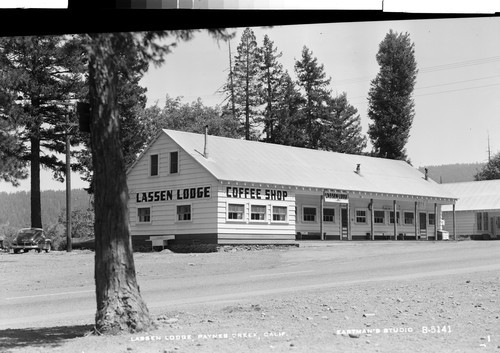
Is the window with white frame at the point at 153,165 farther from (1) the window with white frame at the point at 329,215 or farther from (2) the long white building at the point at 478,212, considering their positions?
(2) the long white building at the point at 478,212

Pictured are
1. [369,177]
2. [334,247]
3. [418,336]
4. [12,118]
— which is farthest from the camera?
[369,177]

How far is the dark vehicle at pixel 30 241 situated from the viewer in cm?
959

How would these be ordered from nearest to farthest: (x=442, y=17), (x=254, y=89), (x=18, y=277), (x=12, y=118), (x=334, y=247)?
1. (x=442, y=17)
2. (x=12, y=118)
3. (x=254, y=89)
4. (x=18, y=277)
5. (x=334, y=247)

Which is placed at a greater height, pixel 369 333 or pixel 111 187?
pixel 111 187

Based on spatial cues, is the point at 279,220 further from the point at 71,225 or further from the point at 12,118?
the point at 12,118

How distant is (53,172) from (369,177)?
51.5ft

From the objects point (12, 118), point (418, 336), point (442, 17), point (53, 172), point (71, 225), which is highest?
point (442, 17)

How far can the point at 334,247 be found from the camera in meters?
21.3

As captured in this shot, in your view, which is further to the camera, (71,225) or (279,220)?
(279,220)

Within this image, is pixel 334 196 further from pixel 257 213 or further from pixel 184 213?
pixel 184 213

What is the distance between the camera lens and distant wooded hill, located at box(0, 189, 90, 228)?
8.69 m

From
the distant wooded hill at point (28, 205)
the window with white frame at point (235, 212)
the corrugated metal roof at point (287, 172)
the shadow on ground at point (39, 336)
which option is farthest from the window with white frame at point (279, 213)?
the shadow on ground at point (39, 336)

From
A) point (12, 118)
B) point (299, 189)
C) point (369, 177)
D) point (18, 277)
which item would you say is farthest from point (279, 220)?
point (12, 118)

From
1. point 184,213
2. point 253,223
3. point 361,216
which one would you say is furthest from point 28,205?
point 361,216
